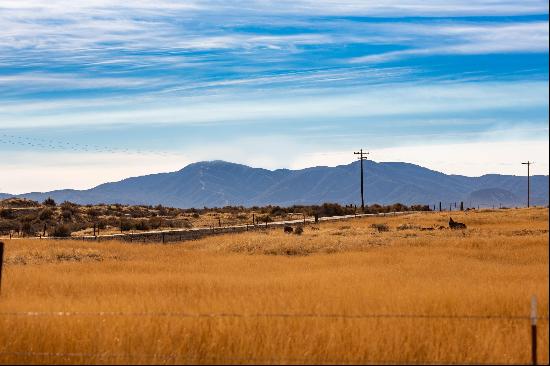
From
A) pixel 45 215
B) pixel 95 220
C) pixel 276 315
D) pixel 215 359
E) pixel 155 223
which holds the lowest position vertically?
pixel 215 359

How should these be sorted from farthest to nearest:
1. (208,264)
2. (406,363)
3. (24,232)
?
(24,232) < (208,264) < (406,363)

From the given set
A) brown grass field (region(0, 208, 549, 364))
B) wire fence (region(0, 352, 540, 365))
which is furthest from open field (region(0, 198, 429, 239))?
wire fence (region(0, 352, 540, 365))

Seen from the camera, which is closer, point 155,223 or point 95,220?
point 155,223

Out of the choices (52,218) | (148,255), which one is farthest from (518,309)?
(52,218)

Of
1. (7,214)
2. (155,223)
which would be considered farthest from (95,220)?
(155,223)

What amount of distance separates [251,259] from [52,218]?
53707mm

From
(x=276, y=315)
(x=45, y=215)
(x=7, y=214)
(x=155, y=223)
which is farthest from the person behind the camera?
(x=7, y=214)

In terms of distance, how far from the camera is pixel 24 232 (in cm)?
6844

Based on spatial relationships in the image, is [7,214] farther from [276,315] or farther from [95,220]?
[276,315]

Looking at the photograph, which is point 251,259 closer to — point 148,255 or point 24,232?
point 148,255

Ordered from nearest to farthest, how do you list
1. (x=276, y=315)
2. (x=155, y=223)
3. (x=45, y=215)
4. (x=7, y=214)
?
(x=276, y=315), (x=155, y=223), (x=45, y=215), (x=7, y=214)

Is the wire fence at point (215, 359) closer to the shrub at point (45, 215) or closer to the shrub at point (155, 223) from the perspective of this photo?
the shrub at point (155, 223)

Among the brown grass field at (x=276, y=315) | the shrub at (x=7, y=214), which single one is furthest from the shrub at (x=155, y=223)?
the brown grass field at (x=276, y=315)

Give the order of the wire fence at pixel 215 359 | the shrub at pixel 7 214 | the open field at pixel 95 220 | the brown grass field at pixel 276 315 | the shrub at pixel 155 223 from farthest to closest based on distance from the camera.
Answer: the shrub at pixel 7 214
the shrub at pixel 155 223
the open field at pixel 95 220
the brown grass field at pixel 276 315
the wire fence at pixel 215 359
